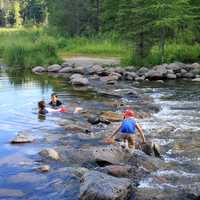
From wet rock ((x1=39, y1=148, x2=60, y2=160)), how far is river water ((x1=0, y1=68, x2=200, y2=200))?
0.87 feet

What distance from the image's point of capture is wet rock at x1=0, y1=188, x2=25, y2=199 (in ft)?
44.8

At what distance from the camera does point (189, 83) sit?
38094mm

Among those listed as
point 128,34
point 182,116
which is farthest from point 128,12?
point 182,116

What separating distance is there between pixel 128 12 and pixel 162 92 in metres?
14.7

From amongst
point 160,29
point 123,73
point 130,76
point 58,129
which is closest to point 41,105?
point 58,129

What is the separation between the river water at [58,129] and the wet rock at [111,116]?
131 cm

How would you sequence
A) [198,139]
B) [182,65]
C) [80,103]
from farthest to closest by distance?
[182,65] → [80,103] → [198,139]

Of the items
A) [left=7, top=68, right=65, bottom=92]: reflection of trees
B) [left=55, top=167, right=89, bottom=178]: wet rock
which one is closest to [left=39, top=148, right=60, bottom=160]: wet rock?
[left=55, top=167, right=89, bottom=178]: wet rock

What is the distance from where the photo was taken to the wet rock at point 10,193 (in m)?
13.7

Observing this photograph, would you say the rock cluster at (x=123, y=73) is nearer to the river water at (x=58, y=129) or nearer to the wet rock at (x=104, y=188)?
the river water at (x=58, y=129)

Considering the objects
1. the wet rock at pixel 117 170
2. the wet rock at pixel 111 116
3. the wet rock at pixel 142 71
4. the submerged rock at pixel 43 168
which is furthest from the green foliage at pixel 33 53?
the wet rock at pixel 117 170

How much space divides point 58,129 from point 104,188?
30.8 ft

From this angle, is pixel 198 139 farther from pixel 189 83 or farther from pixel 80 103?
pixel 189 83

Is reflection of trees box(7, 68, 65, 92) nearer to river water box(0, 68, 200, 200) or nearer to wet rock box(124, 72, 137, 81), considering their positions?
river water box(0, 68, 200, 200)
